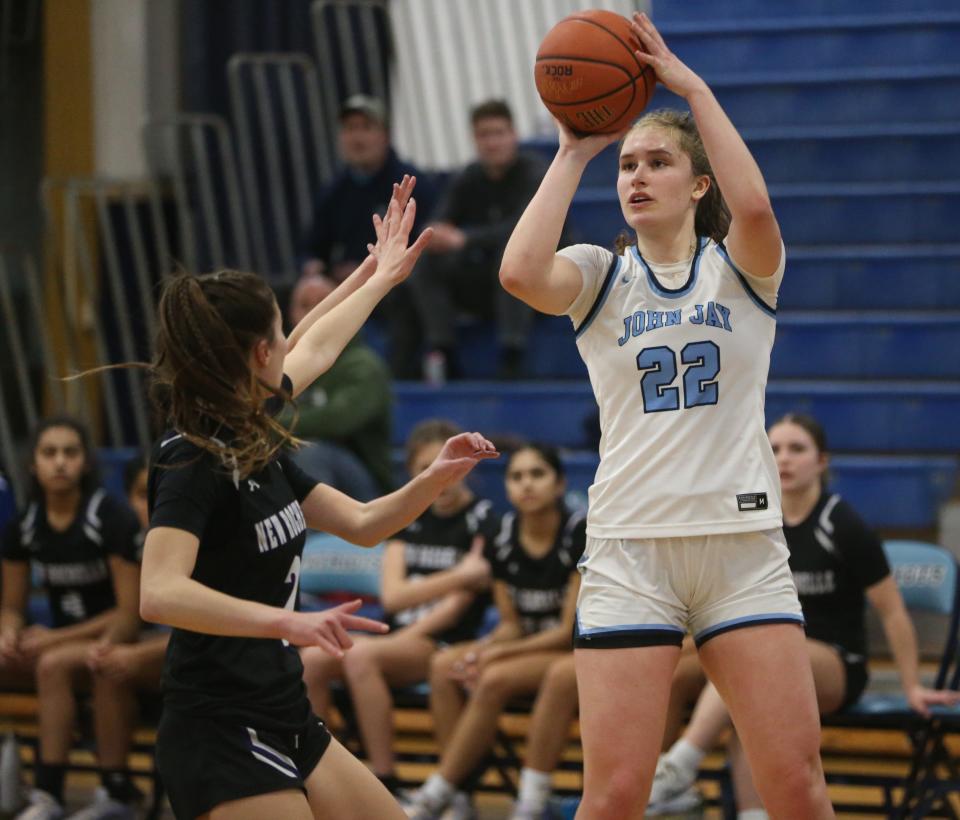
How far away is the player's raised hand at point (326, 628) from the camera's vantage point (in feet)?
8.72

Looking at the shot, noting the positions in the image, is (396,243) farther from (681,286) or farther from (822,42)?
(822,42)

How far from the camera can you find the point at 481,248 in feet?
25.0

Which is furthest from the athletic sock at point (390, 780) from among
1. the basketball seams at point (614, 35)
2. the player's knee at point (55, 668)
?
the basketball seams at point (614, 35)

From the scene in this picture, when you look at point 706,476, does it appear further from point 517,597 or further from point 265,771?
point 517,597

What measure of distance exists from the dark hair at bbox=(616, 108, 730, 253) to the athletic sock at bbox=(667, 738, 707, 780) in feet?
6.91

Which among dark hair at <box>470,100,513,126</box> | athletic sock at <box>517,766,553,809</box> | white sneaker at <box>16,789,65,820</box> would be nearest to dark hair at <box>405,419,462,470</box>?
athletic sock at <box>517,766,553,809</box>

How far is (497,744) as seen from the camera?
19.3ft

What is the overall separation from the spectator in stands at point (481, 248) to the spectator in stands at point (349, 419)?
64cm

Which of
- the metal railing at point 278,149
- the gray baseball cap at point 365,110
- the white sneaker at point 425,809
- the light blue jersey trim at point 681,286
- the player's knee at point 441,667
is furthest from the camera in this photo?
the metal railing at point 278,149

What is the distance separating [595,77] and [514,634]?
2.86 metres

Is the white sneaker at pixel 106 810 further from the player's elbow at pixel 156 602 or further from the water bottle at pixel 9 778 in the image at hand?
the player's elbow at pixel 156 602

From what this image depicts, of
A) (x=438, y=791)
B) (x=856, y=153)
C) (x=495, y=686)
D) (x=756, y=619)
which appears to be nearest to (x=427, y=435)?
(x=495, y=686)

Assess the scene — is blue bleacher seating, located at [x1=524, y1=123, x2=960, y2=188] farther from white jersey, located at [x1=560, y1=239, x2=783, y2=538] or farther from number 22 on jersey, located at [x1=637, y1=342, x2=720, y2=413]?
number 22 on jersey, located at [x1=637, y1=342, x2=720, y2=413]

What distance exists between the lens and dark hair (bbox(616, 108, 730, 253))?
11.1ft
